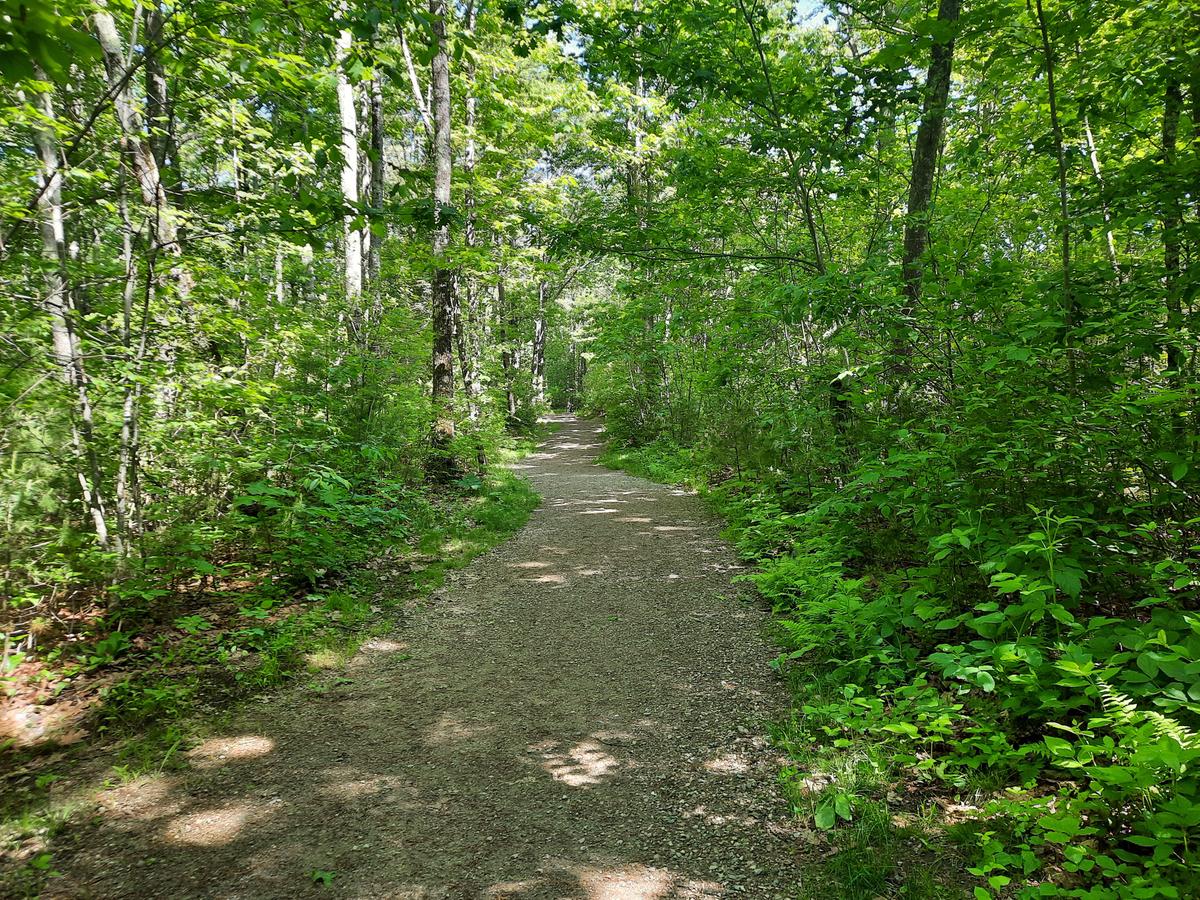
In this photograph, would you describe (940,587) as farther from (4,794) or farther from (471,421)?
(471,421)

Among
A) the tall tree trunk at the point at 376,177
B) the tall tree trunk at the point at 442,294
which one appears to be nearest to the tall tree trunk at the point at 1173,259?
the tall tree trunk at the point at 442,294

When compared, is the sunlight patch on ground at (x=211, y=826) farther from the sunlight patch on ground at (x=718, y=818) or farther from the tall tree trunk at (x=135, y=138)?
the tall tree trunk at (x=135, y=138)

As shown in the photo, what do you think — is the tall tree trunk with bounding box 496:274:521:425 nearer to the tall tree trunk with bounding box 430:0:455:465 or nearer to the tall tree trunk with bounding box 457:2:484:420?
the tall tree trunk with bounding box 457:2:484:420

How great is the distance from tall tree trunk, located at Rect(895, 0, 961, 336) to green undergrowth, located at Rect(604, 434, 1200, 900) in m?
2.70

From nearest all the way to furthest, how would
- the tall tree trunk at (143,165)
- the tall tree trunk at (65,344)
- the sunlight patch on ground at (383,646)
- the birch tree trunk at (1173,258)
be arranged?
the birch tree trunk at (1173,258) → the tall tree trunk at (65,344) → the tall tree trunk at (143,165) → the sunlight patch on ground at (383,646)

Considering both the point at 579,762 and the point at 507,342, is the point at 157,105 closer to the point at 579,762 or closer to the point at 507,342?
the point at 579,762

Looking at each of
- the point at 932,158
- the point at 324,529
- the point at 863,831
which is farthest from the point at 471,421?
the point at 863,831

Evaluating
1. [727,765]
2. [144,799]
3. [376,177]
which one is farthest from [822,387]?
[376,177]

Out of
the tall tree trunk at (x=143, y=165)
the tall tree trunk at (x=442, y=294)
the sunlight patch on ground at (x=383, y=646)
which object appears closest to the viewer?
the tall tree trunk at (x=143, y=165)

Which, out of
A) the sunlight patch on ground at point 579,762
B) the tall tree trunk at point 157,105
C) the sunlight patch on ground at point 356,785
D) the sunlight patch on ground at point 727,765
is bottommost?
the sunlight patch on ground at point 727,765

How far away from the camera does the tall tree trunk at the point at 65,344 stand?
4.23m

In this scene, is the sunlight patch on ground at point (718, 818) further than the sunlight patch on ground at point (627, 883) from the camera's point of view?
Yes

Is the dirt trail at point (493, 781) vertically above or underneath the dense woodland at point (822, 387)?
underneath

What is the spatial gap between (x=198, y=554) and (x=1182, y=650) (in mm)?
6470
